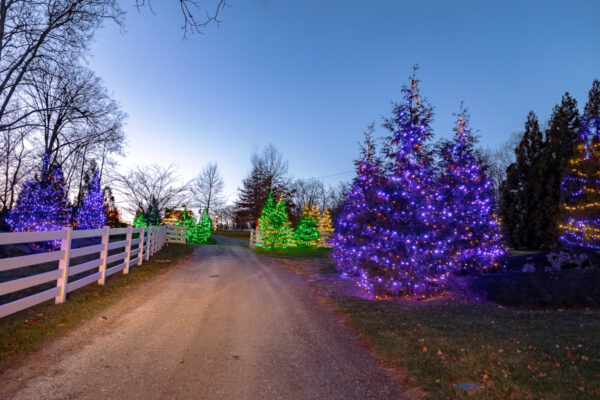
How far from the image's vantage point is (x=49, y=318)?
16.5 ft

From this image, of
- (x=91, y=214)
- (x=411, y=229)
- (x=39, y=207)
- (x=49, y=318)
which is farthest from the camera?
(x=91, y=214)

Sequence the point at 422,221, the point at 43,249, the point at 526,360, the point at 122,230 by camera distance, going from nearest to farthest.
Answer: the point at 526,360 < the point at 422,221 < the point at 122,230 < the point at 43,249

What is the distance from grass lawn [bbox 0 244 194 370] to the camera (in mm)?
3922

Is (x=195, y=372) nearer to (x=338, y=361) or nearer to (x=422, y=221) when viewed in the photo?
(x=338, y=361)

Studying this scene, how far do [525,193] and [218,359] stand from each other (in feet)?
94.8

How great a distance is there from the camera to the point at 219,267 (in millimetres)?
12578

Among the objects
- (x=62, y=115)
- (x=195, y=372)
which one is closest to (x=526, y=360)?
(x=195, y=372)

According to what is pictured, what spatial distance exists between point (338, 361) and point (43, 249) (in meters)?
18.8

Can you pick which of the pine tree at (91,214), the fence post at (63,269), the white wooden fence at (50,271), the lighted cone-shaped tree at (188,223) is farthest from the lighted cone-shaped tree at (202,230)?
the fence post at (63,269)

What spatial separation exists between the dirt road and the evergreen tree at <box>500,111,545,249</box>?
83.3 feet

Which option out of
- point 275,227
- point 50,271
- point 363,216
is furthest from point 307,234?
point 50,271

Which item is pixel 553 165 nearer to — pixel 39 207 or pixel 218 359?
pixel 218 359

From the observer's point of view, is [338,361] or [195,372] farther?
[338,361]

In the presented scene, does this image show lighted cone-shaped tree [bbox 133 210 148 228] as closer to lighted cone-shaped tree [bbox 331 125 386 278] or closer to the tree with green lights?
the tree with green lights
